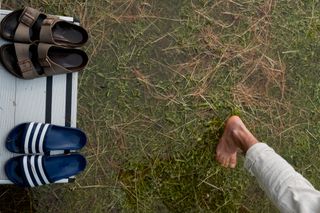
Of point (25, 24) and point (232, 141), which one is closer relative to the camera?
point (25, 24)

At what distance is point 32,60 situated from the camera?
Answer: 2.13 meters

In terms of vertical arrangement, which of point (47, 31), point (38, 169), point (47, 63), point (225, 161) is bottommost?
point (225, 161)

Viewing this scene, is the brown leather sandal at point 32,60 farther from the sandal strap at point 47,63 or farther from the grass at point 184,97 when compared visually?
the grass at point 184,97

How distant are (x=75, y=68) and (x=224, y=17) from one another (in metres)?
0.92

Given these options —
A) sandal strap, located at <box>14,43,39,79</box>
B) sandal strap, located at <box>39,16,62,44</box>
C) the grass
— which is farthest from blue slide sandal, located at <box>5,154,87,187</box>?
sandal strap, located at <box>39,16,62,44</box>

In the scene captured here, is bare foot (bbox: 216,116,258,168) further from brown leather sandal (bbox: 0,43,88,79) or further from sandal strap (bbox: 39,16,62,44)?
sandal strap (bbox: 39,16,62,44)

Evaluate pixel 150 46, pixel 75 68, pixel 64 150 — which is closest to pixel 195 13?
pixel 150 46

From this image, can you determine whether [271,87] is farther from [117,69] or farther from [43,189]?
[43,189]

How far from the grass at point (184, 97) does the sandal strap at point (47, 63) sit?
0.86 ft

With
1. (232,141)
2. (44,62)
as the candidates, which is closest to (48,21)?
(44,62)

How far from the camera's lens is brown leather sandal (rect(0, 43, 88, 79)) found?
2088 millimetres

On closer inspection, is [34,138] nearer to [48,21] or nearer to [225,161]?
[48,21]

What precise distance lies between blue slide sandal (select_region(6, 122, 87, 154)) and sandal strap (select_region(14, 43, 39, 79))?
0.23 metres

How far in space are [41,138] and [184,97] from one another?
0.82m
